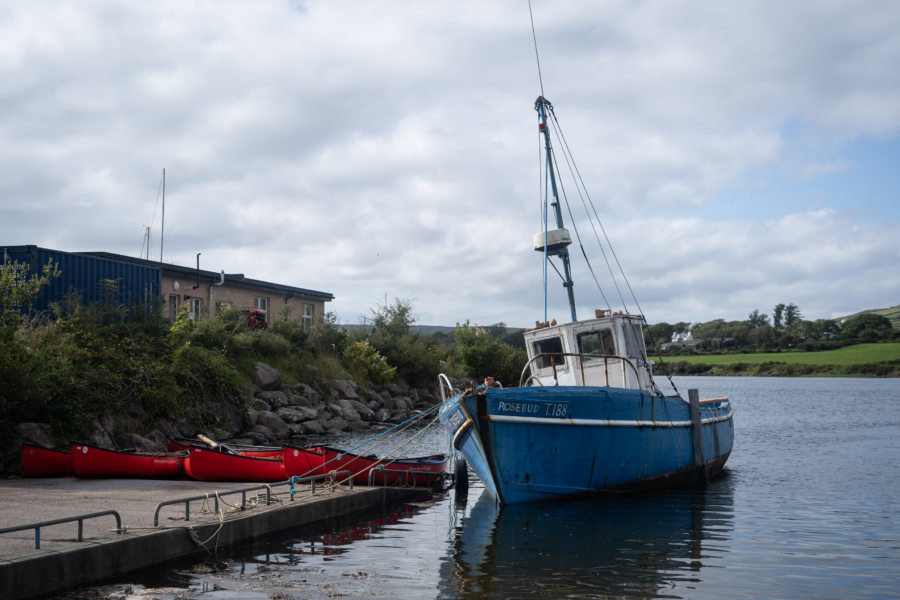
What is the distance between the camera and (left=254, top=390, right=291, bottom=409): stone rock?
30.6 metres

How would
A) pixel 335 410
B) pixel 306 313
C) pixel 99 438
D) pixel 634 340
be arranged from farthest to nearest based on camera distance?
pixel 306 313 < pixel 335 410 < pixel 99 438 < pixel 634 340

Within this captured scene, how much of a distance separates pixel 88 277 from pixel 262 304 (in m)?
15.9

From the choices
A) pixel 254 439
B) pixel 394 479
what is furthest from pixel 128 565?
pixel 254 439

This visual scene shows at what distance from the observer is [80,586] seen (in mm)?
8703

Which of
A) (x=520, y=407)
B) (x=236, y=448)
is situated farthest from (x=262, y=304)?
(x=520, y=407)

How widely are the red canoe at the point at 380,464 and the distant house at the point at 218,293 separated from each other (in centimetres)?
1816

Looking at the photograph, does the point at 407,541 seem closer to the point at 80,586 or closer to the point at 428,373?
the point at 80,586

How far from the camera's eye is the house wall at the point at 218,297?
3562 centimetres

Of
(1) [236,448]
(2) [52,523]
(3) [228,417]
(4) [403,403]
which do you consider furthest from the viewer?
(4) [403,403]

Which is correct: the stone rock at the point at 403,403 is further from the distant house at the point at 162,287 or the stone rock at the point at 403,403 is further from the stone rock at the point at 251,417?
the stone rock at the point at 251,417

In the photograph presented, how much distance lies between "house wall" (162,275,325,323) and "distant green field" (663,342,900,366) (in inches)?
3582

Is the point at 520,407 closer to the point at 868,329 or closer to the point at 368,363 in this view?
the point at 368,363

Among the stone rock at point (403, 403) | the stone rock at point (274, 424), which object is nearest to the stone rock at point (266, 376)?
the stone rock at point (274, 424)

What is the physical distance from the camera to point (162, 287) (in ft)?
115
